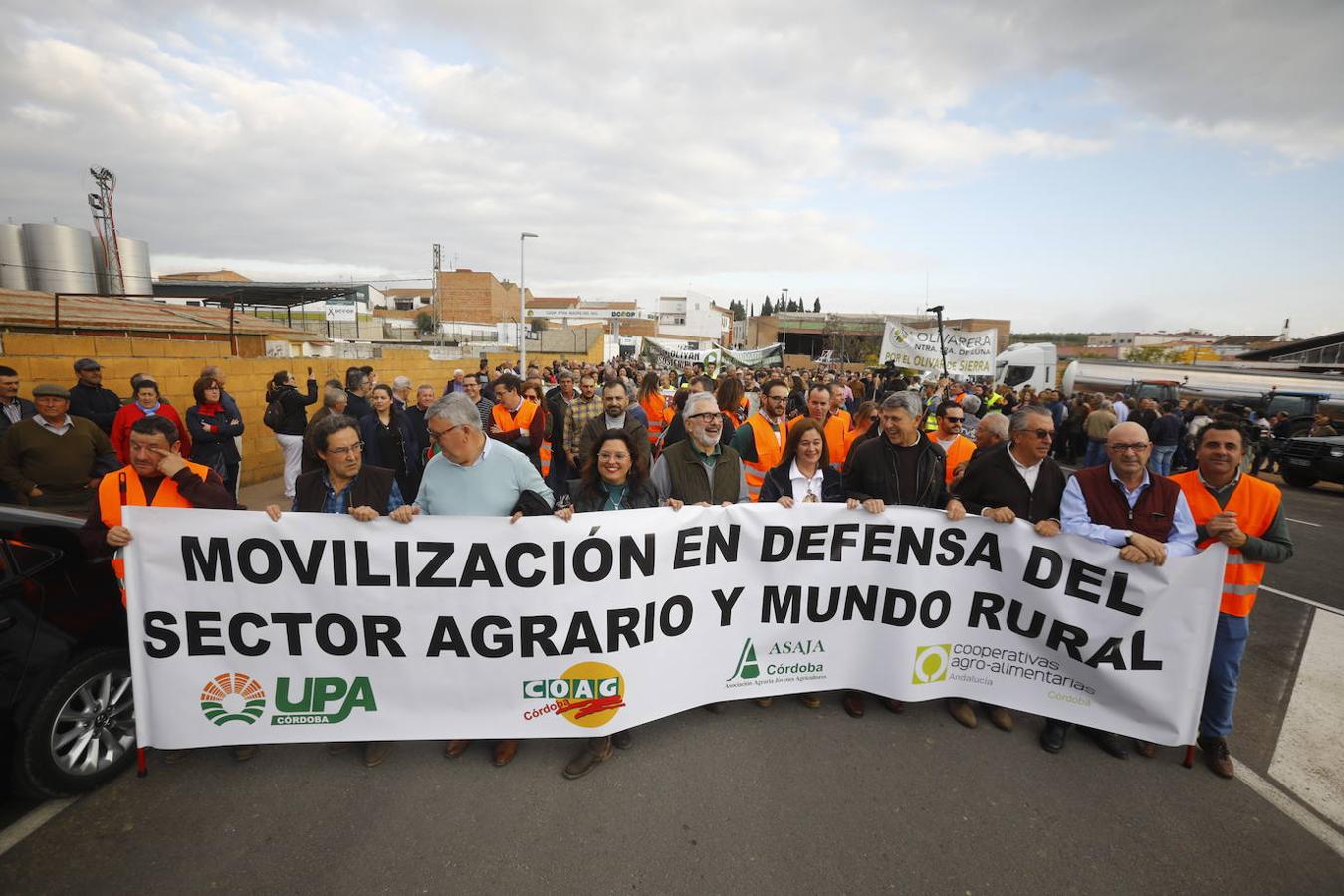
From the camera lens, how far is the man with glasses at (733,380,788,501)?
5242 millimetres

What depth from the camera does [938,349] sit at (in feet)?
46.8

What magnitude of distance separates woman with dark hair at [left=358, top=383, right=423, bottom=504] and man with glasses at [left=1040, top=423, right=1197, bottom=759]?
17.4 ft

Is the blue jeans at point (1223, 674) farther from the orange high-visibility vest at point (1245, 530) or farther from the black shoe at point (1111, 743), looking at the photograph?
the black shoe at point (1111, 743)

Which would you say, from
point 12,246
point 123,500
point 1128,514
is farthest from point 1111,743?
point 12,246

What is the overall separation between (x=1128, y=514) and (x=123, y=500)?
5.23 metres

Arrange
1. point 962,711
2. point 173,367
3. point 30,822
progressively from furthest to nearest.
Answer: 1. point 173,367
2. point 962,711
3. point 30,822

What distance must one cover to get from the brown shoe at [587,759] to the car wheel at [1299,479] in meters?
15.3

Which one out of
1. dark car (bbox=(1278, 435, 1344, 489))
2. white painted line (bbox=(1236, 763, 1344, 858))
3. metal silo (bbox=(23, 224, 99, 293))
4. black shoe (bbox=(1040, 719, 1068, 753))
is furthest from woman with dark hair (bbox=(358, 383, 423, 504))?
metal silo (bbox=(23, 224, 99, 293))

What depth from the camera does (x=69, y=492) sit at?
471 cm

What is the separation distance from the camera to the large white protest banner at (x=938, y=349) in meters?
13.5

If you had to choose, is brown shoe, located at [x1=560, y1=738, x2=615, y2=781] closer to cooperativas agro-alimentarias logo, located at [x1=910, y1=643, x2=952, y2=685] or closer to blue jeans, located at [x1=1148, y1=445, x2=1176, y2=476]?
cooperativas agro-alimentarias logo, located at [x1=910, y1=643, x2=952, y2=685]

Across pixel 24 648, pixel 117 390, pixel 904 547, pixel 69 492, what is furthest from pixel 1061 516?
pixel 117 390

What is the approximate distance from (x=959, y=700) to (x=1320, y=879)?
5.03 feet

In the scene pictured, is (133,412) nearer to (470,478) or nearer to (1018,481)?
(470,478)
